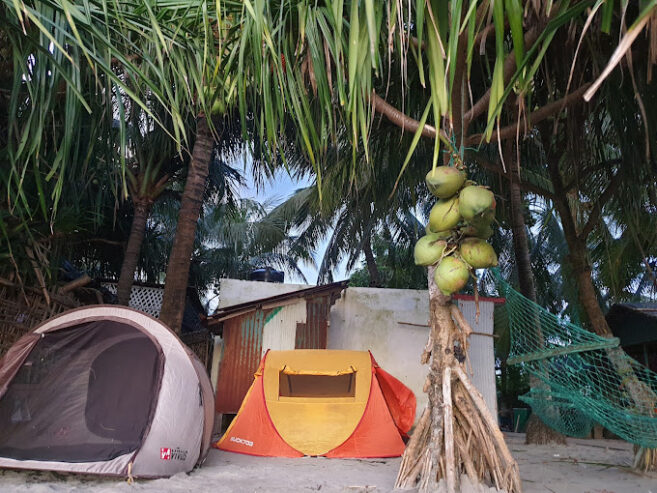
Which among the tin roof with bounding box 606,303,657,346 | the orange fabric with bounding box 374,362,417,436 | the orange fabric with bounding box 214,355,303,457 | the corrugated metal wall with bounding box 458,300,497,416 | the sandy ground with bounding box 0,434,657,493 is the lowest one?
the sandy ground with bounding box 0,434,657,493

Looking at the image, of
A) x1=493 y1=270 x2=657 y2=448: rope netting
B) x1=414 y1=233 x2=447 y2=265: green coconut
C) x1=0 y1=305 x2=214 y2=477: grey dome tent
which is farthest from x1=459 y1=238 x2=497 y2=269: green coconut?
x1=0 y1=305 x2=214 y2=477: grey dome tent

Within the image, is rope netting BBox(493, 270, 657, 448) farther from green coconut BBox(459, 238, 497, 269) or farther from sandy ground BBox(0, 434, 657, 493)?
green coconut BBox(459, 238, 497, 269)

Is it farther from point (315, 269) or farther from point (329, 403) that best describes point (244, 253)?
point (329, 403)

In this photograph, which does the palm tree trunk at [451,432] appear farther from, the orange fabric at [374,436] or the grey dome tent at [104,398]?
the orange fabric at [374,436]

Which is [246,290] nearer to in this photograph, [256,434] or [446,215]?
[256,434]

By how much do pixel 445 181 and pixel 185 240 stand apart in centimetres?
365

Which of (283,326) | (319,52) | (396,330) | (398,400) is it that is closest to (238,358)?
(283,326)

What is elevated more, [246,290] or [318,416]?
[246,290]

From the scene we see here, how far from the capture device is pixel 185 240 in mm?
5539

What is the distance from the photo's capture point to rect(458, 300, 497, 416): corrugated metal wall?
22.5 feet

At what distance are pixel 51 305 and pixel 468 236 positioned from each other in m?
4.63

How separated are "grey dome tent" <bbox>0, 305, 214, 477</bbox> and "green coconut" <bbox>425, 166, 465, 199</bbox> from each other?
8.24 ft

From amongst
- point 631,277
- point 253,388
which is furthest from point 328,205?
point 631,277

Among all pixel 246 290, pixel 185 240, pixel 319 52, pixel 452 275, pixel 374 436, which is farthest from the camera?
pixel 246 290
